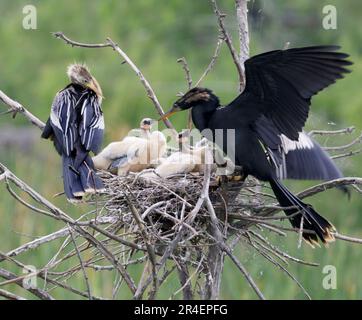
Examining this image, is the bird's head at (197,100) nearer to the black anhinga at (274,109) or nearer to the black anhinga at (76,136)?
the black anhinga at (274,109)

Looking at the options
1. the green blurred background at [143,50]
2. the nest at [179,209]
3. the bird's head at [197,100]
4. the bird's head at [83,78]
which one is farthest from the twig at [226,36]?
the green blurred background at [143,50]

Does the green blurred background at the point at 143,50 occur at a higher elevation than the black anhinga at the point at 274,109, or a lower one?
higher

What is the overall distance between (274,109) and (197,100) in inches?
16.3

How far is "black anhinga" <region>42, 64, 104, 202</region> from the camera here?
4.99 m

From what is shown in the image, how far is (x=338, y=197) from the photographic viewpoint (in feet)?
41.8

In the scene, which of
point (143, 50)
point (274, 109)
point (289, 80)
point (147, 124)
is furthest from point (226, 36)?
point (143, 50)

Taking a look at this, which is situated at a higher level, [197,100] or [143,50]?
[143,50]

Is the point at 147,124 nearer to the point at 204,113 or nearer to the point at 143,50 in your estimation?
the point at 204,113

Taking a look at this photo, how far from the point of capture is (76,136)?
526 centimetres

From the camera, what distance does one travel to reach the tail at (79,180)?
495 centimetres

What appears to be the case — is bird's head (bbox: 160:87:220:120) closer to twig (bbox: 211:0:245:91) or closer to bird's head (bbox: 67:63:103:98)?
twig (bbox: 211:0:245:91)

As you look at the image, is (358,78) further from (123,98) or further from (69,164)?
(69,164)

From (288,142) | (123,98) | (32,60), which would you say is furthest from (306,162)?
(32,60)

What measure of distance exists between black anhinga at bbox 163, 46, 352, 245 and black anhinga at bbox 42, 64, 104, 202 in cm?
52
